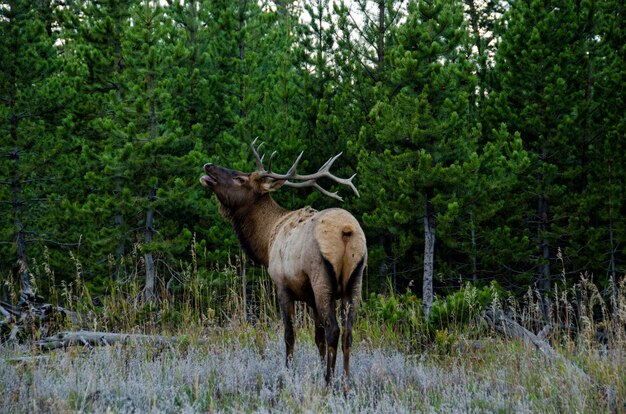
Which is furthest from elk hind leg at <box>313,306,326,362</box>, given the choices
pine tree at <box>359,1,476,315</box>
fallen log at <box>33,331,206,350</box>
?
pine tree at <box>359,1,476,315</box>

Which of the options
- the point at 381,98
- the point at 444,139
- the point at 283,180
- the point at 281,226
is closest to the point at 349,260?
the point at 281,226

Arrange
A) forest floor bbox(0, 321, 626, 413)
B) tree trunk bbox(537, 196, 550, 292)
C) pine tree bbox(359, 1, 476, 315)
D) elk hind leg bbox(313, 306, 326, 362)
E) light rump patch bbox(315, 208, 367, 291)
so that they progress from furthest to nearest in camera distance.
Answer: tree trunk bbox(537, 196, 550, 292) < pine tree bbox(359, 1, 476, 315) < elk hind leg bbox(313, 306, 326, 362) < light rump patch bbox(315, 208, 367, 291) < forest floor bbox(0, 321, 626, 413)

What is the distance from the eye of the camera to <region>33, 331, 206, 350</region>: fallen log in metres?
5.88

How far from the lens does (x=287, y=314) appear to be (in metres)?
5.00

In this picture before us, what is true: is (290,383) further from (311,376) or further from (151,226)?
(151,226)

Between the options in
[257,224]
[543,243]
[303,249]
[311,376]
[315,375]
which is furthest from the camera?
[543,243]

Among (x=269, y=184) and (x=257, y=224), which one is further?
(x=269, y=184)

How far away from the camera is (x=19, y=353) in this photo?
18.1ft

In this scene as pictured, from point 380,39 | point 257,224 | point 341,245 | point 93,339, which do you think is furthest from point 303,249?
point 380,39

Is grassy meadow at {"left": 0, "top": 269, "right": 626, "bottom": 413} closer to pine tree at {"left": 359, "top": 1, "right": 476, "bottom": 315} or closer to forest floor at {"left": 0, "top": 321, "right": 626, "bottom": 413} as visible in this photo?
forest floor at {"left": 0, "top": 321, "right": 626, "bottom": 413}

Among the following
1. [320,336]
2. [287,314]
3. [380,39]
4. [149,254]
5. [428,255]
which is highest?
[380,39]

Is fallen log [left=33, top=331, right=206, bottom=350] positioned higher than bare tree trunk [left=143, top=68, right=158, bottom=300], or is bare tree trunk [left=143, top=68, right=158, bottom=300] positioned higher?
bare tree trunk [left=143, top=68, right=158, bottom=300]

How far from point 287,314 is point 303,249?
70 centimetres

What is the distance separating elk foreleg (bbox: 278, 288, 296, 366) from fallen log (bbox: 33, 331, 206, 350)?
4.69 feet
